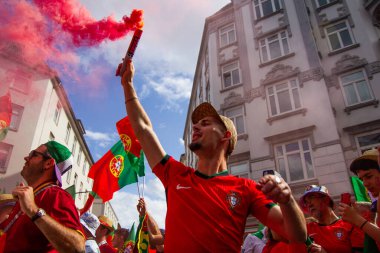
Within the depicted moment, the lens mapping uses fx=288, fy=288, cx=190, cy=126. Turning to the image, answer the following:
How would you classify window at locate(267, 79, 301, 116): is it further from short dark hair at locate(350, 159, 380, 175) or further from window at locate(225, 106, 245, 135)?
short dark hair at locate(350, 159, 380, 175)

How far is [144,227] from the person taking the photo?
516cm

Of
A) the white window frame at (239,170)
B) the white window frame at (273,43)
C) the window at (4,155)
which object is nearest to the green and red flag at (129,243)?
the white window frame at (239,170)

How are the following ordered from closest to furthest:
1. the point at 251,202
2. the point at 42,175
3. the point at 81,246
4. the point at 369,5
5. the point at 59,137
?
the point at 251,202
the point at 81,246
the point at 42,175
the point at 369,5
the point at 59,137

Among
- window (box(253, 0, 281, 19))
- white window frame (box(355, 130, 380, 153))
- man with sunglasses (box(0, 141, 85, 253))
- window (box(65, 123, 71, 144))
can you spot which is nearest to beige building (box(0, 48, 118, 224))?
window (box(65, 123, 71, 144))

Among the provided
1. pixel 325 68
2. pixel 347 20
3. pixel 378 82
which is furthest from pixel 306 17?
pixel 378 82

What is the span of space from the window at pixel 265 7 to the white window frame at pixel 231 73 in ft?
11.4

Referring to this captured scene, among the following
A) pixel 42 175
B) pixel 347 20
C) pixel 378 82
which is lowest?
pixel 42 175

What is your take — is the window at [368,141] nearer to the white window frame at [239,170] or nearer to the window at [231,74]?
the white window frame at [239,170]

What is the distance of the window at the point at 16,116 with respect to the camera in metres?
19.7

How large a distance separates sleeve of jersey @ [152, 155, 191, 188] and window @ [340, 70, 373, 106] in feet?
43.8

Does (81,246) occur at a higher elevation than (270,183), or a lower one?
lower

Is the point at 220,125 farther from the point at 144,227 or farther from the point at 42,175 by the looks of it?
the point at 144,227

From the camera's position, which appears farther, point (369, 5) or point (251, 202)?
point (369, 5)

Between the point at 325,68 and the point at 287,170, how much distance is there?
564cm
